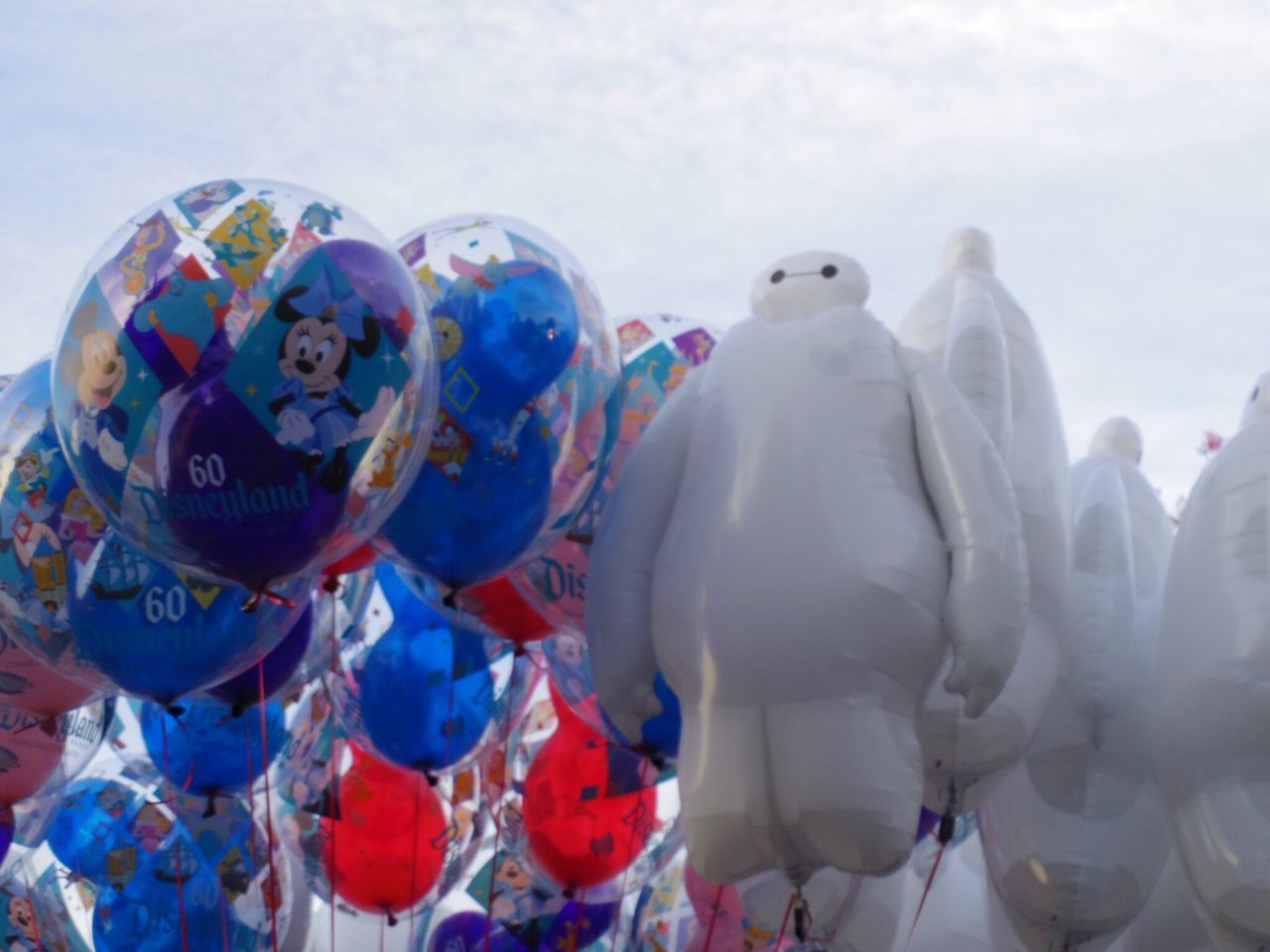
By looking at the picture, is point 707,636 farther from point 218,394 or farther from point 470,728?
point 470,728

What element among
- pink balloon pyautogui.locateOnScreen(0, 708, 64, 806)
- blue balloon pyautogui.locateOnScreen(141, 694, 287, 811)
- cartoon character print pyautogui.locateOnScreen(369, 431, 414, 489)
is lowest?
blue balloon pyautogui.locateOnScreen(141, 694, 287, 811)

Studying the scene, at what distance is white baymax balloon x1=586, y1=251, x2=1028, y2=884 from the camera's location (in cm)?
307

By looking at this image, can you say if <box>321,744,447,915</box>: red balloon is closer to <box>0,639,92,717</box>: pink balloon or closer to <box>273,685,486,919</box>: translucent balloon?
<box>273,685,486,919</box>: translucent balloon

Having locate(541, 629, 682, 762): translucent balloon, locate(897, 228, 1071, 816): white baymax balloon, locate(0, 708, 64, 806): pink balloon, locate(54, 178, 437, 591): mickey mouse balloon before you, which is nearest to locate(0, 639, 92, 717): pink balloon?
locate(0, 708, 64, 806): pink balloon

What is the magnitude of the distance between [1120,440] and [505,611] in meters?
1.91

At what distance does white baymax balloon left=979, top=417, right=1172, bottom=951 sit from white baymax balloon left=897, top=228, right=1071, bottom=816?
0.17 meters

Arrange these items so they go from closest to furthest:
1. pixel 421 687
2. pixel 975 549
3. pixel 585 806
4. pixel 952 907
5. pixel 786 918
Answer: pixel 975 549 → pixel 786 918 → pixel 421 687 → pixel 585 806 → pixel 952 907

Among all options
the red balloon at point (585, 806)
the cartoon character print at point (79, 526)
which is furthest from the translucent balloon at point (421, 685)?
the cartoon character print at point (79, 526)

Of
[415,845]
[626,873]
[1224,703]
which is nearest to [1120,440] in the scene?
[1224,703]

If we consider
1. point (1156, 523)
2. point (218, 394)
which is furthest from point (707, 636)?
point (1156, 523)

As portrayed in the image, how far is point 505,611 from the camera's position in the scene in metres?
4.17

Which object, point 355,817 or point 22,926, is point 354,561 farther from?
point 22,926

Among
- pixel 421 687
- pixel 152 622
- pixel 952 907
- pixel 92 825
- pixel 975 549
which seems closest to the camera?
pixel 975 549

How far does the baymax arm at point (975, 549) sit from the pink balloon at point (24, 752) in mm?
2535
